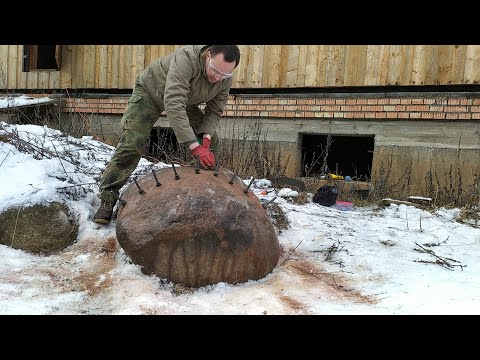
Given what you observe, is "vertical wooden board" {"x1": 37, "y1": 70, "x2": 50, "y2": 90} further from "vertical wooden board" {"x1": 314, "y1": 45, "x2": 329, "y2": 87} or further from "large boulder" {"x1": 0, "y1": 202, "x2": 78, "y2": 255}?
"large boulder" {"x1": 0, "y1": 202, "x2": 78, "y2": 255}

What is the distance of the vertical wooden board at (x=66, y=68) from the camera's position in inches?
319

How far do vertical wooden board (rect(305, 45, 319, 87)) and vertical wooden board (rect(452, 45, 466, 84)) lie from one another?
190 centimetres

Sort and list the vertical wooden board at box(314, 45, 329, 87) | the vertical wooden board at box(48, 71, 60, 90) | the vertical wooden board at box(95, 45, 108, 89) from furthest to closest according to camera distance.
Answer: the vertical wooden board at box(48, 71, 60, 90) → the vertical wooden board at box(95, 45, 108, 89) → the vertical wooden board at box(314, 45, 329, 87)

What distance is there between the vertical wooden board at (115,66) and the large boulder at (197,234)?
5249 millimetres

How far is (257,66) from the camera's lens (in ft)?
22.8

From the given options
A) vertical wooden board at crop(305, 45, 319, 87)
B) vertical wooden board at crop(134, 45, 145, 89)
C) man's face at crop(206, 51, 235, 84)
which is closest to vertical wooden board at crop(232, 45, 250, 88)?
vertical wooden board at crop(305, 45, 319, 87)

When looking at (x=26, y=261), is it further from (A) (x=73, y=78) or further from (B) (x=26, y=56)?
(B) (x=26, y=56)

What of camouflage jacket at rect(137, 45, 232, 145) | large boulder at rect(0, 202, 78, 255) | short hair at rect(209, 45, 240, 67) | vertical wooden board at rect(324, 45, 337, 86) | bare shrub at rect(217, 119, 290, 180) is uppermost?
vertical wooden board at rect(324, 45, 337, 86)

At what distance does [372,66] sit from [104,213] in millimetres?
4528

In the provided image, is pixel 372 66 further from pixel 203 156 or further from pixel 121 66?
pixel 121 66

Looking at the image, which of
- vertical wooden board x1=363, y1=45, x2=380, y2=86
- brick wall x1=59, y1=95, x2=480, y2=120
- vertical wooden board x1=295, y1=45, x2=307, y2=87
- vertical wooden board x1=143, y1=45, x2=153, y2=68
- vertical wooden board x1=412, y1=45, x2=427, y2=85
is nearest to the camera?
brick wall x1=59, y1=95, x2=480, y2=120

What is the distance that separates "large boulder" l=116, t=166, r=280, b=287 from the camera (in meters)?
2.76

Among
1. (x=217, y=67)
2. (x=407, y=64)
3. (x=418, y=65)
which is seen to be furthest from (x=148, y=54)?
(x=217, y=67)

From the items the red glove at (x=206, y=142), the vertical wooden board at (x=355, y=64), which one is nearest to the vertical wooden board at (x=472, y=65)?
the vertical wooden board at (x=355, y=64)
